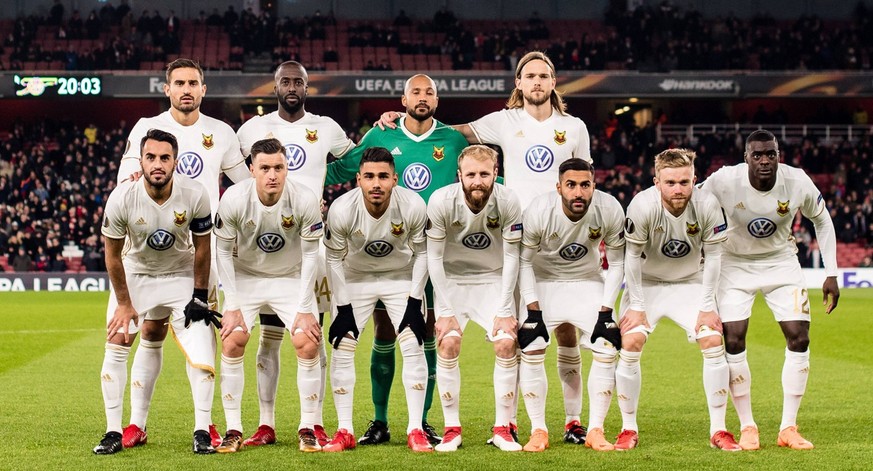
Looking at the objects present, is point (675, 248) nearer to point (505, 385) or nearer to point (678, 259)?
point (678, 259)

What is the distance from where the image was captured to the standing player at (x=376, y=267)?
7094 millimetres

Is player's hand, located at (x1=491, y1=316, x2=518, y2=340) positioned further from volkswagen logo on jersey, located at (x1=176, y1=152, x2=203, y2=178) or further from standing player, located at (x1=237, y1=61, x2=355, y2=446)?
volkswagen logo on jersey, located at (x1=176, y1=152, x2=203, y2=178)

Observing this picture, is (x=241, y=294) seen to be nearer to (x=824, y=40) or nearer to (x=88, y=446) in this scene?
(x=88, y=446)

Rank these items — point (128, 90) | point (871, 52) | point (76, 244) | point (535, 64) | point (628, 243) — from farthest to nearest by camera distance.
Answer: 1. point (871, 52)
2. point (128, 90)
3. point (76, 244)
4. point (535, 64)
5. point (628, 243)

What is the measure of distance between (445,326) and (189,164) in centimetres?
243

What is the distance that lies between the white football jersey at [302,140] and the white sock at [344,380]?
4.73ft

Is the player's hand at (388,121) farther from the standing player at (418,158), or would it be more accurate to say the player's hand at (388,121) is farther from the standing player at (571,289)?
the standing player at (571,289)

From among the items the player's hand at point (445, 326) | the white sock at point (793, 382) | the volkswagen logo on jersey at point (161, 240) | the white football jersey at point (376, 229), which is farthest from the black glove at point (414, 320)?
the white sock at point (793, 382)

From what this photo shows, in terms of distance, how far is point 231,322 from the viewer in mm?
7094

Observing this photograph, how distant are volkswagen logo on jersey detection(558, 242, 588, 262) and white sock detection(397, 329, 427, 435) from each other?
1.23m

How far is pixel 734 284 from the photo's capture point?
24.1 ft

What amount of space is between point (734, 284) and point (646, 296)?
0.65m

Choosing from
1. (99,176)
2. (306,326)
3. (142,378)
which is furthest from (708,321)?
(99,176)

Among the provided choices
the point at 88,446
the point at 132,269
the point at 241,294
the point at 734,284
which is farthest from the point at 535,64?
the point at 88,446
